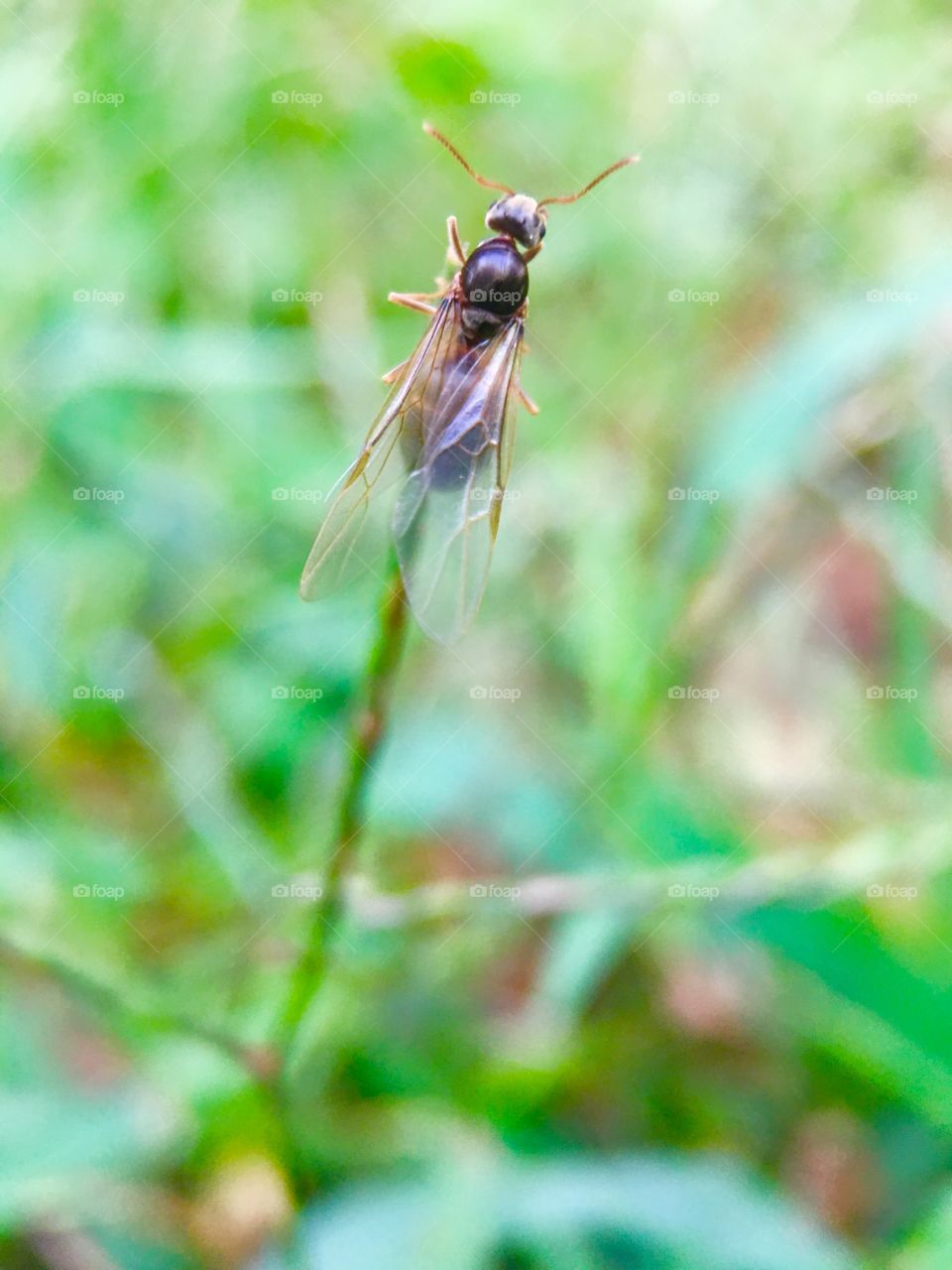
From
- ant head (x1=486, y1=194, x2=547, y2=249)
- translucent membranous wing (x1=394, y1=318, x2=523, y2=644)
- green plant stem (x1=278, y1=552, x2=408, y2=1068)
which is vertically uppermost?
ant head (x1=486, y1=194, x2=547, y2=249)

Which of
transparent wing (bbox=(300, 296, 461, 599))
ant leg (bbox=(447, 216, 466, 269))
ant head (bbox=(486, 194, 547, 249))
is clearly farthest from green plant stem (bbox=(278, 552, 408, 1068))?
ant head (bbox=(486, 194, 547, 249))

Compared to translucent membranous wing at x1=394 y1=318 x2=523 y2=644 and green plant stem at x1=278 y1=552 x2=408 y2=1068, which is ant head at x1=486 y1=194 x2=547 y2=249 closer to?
translucent membranous wing at x1=394 y1=318 x2=523 y2=644

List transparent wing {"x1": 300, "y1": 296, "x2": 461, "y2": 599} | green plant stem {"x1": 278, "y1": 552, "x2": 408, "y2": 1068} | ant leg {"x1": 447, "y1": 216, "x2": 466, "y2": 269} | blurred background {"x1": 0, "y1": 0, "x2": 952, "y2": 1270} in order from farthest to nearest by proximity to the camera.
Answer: blurred background {"x1": 0, "y1": 0, "x2": 952, "y2": 1270}
transparent wing {"x1": 300, "y1": 296, "x2": 461, "y2": 599}
ant leg {"x1": 447, "y1": 216, "x2": 466, "y2": 269}
green plant stem {"x1": 278, "y1": 552, "x2": 408, "y2": 1068}

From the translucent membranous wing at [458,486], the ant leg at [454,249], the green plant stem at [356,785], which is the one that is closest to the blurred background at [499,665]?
the green plant stem at [356,785]

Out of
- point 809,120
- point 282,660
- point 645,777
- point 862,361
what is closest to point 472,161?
point 809,120

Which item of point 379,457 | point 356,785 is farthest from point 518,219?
point 356,785

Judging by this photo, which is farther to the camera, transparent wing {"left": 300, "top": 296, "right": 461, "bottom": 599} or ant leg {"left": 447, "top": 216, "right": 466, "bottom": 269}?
transparent wing {"left": 300, "top": 296, "right": 461, "bottom": 599}

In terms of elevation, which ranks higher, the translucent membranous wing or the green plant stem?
the translucent membranous wing

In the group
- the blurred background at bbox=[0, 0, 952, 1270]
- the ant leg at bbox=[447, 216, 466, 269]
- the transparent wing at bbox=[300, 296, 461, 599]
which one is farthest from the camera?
the blurred background at bbox=[0, 0, 952, 1270]
